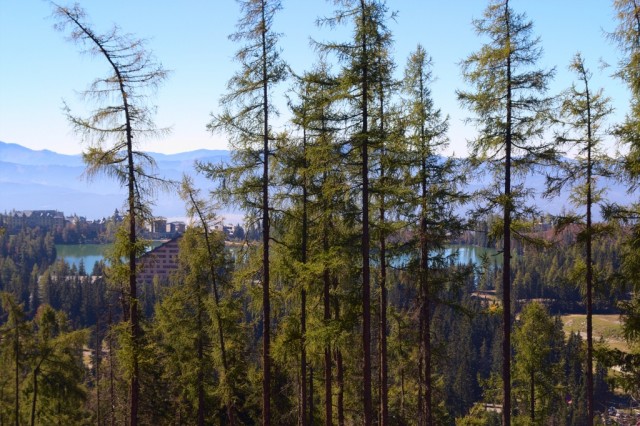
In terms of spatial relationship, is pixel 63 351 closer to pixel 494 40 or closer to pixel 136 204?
pixel 136 204

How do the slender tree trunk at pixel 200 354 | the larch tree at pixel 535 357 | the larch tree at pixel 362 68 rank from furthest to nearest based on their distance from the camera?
the larch tree at pixel 535 357
the slender tree trunk at pixel 200 354
the larch tree at pixel 362 68

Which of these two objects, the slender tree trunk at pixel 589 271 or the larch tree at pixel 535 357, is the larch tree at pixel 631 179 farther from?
the larch tree at pixel 535 357

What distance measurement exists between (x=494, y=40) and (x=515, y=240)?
4.79 m

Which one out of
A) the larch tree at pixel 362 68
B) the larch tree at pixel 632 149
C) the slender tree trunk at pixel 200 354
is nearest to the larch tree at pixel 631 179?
the larch tree at pixel 632 149

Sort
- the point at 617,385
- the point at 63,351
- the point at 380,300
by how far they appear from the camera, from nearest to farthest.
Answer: the point at 617,385 < the point at 380,300 < the point at 63,351

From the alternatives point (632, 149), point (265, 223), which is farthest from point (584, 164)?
point (265, 223)

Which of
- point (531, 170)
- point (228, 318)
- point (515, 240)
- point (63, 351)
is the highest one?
point (531, 170)

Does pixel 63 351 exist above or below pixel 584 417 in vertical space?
above

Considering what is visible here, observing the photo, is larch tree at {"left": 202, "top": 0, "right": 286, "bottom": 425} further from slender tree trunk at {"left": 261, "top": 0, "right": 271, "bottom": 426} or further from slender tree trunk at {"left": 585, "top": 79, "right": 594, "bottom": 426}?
slender tree trunk at {"left": 585, "top": 79, "right": 594, "bottom": 426}

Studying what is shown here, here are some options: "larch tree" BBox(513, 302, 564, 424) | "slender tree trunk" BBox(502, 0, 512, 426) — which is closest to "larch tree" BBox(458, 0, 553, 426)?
"slender tree trunk" BBox(502, 0, 512, 426)

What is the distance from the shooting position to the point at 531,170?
1238 cm

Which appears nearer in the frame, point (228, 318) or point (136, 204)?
point (136, 204)

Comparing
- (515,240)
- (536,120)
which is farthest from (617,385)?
(536,120)

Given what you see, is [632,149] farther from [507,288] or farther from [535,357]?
[535,357]
